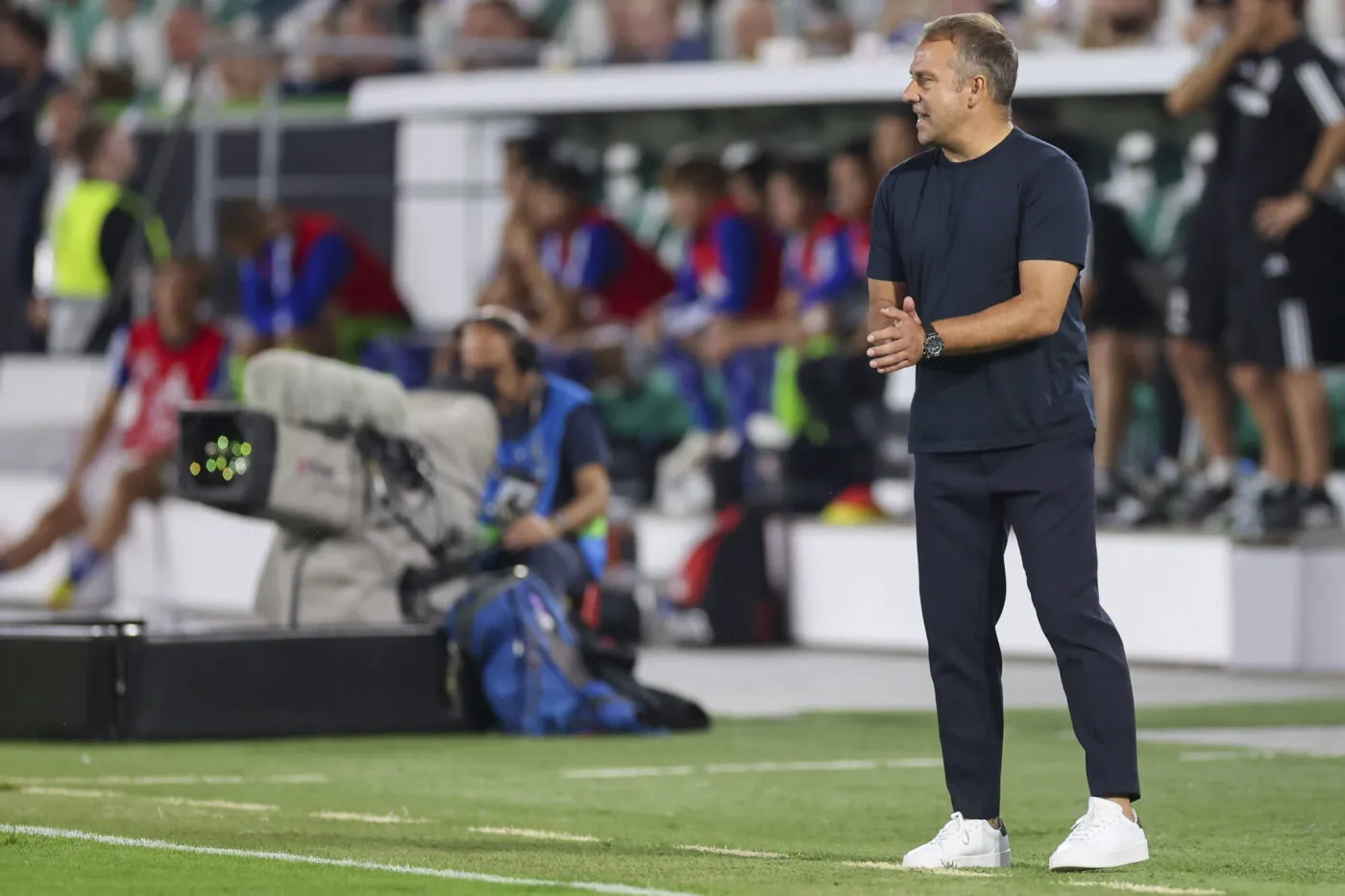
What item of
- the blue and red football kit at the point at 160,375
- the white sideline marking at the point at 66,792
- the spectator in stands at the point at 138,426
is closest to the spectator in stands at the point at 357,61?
the spectator in stands at the point at 138,426

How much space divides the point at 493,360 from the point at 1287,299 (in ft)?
12.7

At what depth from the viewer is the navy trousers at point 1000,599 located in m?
5.64

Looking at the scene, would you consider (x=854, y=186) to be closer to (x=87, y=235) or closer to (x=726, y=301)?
(x=726, y=301)

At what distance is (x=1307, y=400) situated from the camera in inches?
472

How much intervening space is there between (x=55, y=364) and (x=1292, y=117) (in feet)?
27.2

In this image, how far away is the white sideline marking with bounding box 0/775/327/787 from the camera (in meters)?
7.66

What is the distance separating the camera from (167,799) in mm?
7242

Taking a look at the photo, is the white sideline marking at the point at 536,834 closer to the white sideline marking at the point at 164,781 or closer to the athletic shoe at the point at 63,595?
the white sideline marking at the point at 164,781

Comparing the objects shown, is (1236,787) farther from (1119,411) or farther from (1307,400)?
(1119,411)

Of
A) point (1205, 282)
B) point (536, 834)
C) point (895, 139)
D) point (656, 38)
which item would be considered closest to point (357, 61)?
point (656, 38)

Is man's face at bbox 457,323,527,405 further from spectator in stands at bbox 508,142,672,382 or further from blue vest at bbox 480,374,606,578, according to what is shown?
spectator in stands at bbox 508,142,672,382

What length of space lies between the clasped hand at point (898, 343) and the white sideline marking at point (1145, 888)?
1093 mm

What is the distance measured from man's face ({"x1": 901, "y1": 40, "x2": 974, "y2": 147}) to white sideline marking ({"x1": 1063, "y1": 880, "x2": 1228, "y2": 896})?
1562 millimetres

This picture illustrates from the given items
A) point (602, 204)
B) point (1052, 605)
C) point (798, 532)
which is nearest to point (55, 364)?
point (602, 204)
